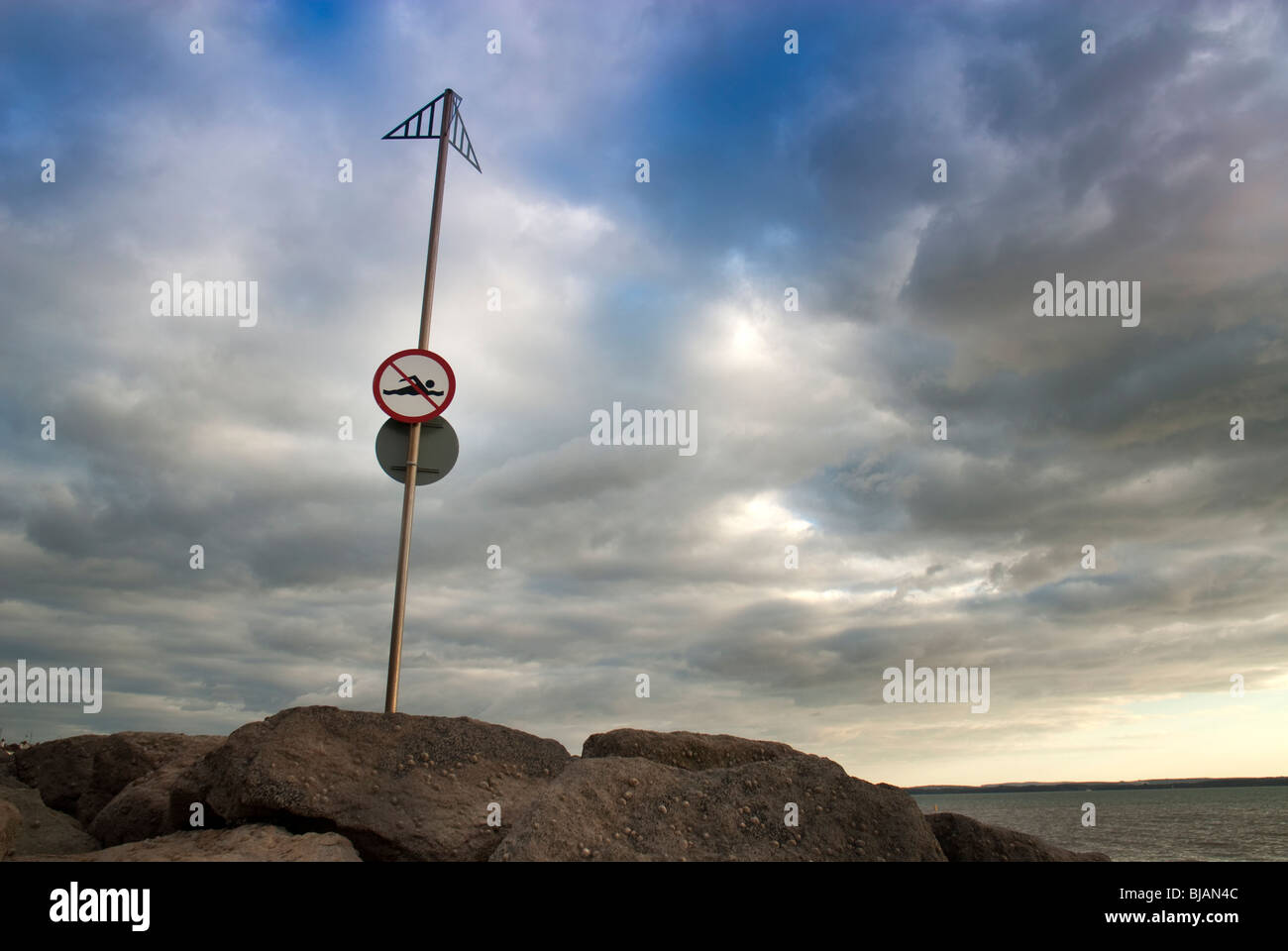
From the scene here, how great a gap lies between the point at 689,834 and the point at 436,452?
547 centimetres

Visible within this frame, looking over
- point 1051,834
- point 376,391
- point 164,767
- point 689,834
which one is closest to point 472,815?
point 689,834

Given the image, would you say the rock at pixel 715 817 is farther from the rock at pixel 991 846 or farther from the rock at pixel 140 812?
the rock at pixel 140 812

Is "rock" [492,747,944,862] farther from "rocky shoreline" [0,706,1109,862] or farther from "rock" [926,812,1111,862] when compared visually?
"rock" [926,812,1111,862]

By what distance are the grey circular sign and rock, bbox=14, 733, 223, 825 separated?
4058mm

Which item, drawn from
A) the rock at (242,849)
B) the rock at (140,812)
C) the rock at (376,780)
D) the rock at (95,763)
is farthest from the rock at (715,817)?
the rock at (95,763)

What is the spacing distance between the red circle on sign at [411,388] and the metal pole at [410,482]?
23cm

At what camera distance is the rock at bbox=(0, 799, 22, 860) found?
716 centimetres

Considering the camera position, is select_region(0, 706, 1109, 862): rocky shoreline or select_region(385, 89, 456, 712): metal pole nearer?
select_region(0, 706, 1109, 862): rocky shoreline

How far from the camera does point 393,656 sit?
9.01 m

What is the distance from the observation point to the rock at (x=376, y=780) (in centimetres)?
655

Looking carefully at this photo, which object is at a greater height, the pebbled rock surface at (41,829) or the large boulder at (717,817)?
the large boulder at (717,817)

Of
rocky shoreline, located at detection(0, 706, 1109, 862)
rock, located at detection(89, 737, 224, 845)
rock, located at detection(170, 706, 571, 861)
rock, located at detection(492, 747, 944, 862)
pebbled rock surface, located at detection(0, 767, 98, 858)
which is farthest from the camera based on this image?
pebbled rock surface, located at detection(0, 767, 98, 858)

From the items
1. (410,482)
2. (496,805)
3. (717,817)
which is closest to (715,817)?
(717,817)

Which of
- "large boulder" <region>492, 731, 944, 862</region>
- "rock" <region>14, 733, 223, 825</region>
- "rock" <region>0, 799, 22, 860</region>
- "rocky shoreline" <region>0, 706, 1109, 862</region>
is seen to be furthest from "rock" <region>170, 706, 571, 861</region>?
"rock" <region>14, 733, 223, 825</region>
